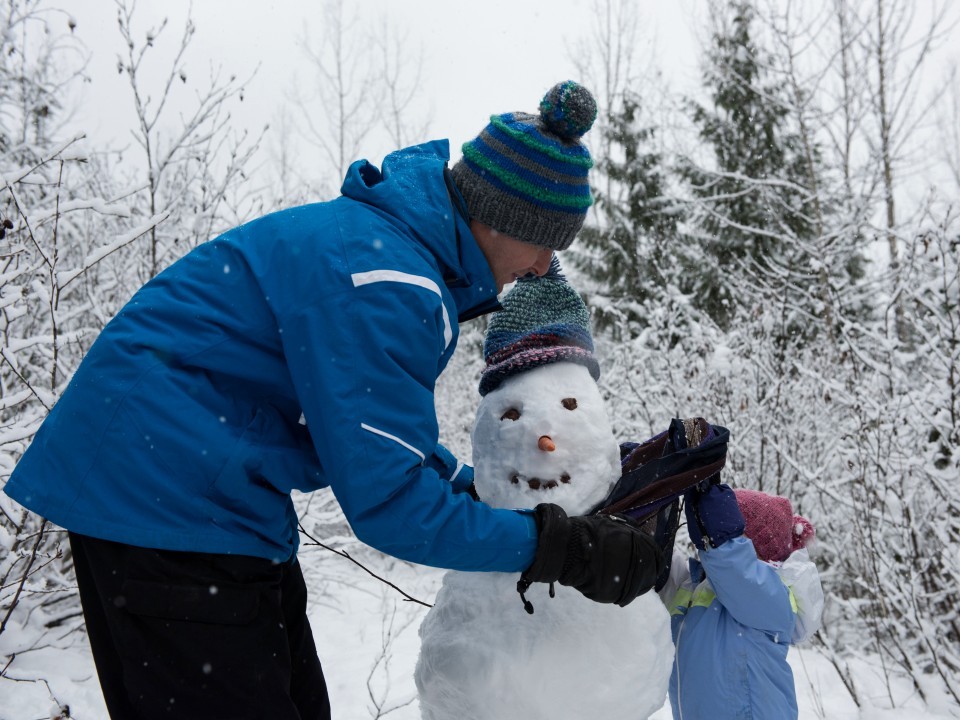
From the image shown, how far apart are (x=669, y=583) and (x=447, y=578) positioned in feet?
2.63

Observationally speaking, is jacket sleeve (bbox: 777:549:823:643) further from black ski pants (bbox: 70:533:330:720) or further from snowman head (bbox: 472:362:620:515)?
black ski pants (bbox: 70:533:330:720)

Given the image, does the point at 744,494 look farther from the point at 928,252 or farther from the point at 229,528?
the point at 928,252

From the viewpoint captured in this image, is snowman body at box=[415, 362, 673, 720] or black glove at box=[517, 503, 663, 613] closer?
black glove at box=[517, 503, 663, 613]

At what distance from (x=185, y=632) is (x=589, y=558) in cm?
71

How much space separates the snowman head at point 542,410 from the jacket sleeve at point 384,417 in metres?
0.44

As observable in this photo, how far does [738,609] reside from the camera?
201 cm

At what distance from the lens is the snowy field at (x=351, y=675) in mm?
3195

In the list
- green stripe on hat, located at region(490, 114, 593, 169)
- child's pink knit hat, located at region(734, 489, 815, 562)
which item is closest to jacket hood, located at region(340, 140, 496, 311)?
green stripe on hat, located at region(490, 114, 593, 169)

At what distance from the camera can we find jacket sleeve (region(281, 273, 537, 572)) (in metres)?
1.18

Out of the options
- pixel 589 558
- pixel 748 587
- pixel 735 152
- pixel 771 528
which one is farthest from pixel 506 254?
pixel 735 152

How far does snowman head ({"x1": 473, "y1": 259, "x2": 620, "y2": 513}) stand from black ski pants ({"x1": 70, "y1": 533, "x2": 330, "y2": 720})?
0.65 metres

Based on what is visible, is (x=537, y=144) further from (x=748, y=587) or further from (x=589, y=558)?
(x=748, y=587)

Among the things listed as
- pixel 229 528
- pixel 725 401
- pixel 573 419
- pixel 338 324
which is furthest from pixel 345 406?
pixel 725 401

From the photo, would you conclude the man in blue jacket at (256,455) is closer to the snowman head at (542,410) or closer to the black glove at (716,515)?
the snowman head at (542,410)
